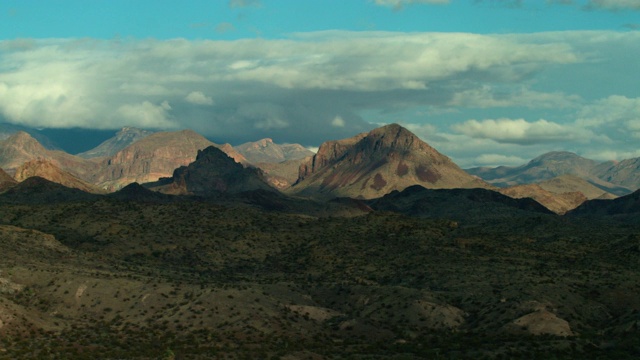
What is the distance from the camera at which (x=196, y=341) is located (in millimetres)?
114625

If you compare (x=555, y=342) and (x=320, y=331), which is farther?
(x=320, y=331)

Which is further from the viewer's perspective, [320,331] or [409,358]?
[320,331]

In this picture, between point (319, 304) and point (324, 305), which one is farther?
point (319, 304)

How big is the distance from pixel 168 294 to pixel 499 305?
165ft

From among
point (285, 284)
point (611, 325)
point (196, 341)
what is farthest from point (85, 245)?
point (611, 325)

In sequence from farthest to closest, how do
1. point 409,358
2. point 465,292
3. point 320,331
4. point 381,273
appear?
point 381,273 < point 465,292 < point 320,331 < point 409,358

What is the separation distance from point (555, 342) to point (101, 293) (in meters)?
67.4

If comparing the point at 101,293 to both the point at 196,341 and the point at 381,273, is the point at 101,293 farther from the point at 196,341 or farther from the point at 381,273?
the point at 381,273

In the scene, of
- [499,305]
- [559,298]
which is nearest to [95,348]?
[499,305]

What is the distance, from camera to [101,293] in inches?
5256

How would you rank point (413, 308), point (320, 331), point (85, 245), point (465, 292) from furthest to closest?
point (85, 245)
point (465, 292)
point (413, 308)
point (320, 331)

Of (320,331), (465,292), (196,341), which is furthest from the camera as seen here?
(465,292)

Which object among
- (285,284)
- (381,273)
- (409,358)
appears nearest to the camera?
(409,358)

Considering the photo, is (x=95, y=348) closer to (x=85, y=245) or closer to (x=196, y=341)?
(x=196, y=341)
